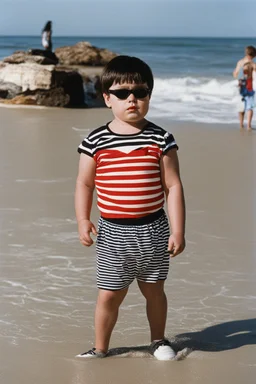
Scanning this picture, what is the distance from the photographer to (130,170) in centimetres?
354

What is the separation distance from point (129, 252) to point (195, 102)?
48.7 ft

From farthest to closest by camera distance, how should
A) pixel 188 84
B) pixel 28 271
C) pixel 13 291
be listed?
pixel 188 84 < pixel 28 271 < pixel 13 291

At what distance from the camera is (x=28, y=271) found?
5031 mm

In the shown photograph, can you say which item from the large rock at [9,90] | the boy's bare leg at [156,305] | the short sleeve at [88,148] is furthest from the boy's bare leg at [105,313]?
the large rock at [9,90]

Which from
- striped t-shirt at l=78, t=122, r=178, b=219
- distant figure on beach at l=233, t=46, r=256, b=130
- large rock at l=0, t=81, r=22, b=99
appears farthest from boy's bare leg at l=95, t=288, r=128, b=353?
large rock at l=0, t=81, r=22, b=99

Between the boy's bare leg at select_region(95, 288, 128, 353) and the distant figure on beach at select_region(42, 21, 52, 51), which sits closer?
the boy's bare leg at select_region(95, 288, 128, 353)

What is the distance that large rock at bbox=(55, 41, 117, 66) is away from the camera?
3016 cm

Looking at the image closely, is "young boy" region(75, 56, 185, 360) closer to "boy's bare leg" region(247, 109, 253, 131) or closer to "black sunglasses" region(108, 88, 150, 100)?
"black sunglasses" region(108, 88, 150, 100)

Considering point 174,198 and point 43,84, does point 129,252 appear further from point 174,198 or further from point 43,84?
point 43,84

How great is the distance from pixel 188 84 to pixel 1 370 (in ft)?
73.2

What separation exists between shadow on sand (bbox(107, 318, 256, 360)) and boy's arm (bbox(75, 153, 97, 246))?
602 millimetres

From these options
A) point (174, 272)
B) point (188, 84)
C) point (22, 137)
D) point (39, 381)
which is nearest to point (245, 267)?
point (174, 272)

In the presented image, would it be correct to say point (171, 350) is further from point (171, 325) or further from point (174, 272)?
point (174, 272)

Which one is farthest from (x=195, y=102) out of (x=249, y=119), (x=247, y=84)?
(x=249, y=119)
